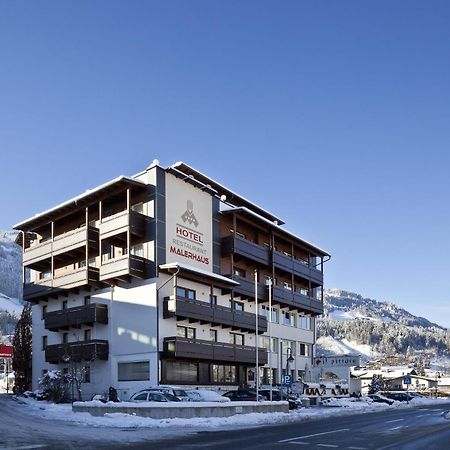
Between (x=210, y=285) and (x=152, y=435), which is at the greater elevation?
(x=210, y=285)

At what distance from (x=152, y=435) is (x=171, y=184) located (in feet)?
102

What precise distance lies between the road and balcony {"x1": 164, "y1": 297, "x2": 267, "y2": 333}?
19368mm

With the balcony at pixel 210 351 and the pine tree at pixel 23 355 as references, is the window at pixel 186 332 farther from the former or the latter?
the pine tree at pixel 23 355

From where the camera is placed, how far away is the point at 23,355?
225ft

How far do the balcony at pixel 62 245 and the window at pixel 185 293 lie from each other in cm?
832

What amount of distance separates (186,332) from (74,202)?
15029mm

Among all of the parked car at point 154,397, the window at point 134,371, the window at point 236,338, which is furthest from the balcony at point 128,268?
the parked car at point 154,397

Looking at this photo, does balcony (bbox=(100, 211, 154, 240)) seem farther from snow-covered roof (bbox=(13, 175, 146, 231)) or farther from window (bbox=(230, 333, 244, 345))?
window (bbox=(230, 333, 244, 345))

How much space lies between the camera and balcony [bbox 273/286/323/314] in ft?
225

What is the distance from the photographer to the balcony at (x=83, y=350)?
55.2 meters

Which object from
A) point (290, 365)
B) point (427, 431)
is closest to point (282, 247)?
point (290, 365)

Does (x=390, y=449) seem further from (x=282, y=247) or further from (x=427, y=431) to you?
(x=282, y=247)

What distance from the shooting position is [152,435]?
27578mm

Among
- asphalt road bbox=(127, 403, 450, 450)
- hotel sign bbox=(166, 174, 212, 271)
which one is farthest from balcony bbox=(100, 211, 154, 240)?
asphalt road bbox=(127, 403, 450, 450)
